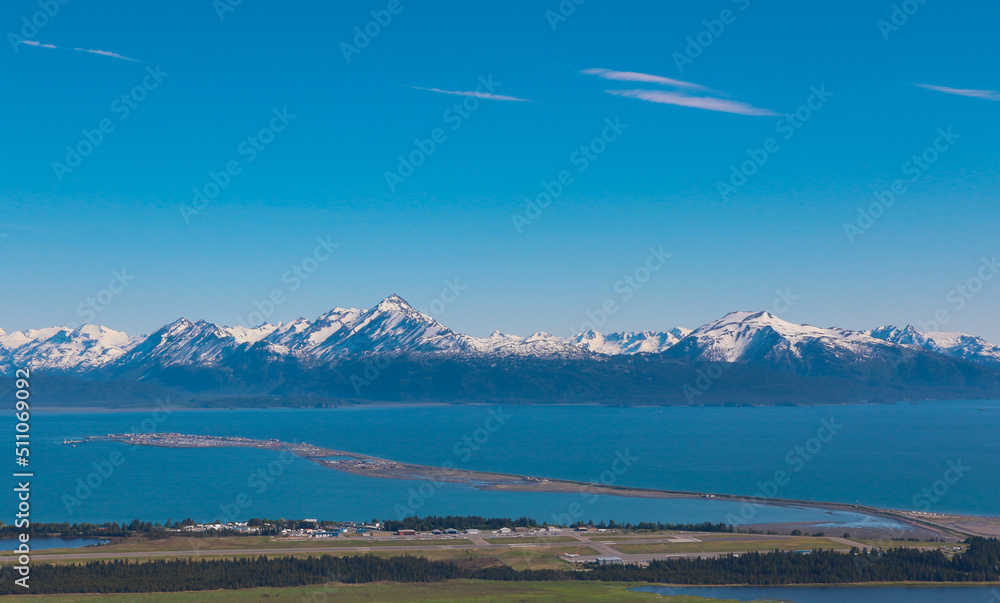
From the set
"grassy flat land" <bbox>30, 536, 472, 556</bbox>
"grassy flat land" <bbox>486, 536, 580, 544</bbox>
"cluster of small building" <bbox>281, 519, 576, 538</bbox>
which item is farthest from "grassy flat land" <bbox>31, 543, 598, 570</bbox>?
"cluster of small building" <bbox>281, 519, 576, 538</bbox>

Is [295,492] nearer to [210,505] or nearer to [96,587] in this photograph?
[210,505]

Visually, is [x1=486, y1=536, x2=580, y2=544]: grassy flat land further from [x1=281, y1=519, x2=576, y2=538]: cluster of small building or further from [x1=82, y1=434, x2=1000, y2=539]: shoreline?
[x1=82, y1=434, x2=1000, y2=539]: shoreline

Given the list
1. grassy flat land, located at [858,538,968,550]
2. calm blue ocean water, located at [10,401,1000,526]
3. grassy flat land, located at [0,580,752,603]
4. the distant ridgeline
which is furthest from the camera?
calm blue ocean water, located at [10,401,1000,526]

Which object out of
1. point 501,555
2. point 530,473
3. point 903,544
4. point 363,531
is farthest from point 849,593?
point 530,473

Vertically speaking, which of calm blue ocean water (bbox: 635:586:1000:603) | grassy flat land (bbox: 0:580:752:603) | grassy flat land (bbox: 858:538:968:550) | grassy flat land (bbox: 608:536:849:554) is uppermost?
grassy flat land (bbox: 608:536:849:554)

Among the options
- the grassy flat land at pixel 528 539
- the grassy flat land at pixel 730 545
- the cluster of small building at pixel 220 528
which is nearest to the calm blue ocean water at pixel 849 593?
the grassy flat land at pixel 730 545

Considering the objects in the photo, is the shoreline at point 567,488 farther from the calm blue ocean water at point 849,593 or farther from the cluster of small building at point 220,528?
the cluster of small building at point 220,528

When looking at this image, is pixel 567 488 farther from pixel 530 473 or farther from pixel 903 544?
pixel 903 544
